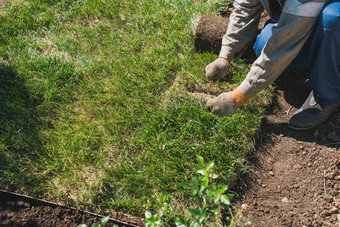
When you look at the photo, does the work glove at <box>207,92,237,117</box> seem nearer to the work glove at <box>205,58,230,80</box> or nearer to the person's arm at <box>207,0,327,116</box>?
the person's arm at <box>207,0,327,116</box>

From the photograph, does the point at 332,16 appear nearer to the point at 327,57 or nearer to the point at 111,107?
the point at 327,57

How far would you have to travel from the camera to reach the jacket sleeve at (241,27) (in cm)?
265

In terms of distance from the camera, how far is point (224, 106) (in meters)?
2.43

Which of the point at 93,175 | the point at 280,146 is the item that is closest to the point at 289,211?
the point at 280,146

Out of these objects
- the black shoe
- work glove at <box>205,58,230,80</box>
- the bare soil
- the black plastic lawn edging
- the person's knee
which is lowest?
the black plastic lawn edging

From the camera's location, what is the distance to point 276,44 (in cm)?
214

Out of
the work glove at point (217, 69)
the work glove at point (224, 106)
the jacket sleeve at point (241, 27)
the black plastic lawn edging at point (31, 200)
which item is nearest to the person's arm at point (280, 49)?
the work glove at point (224, 106)

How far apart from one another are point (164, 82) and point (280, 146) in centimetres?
114

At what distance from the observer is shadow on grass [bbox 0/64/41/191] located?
7.51 feet

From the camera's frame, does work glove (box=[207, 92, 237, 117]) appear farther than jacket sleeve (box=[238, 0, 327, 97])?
Yes

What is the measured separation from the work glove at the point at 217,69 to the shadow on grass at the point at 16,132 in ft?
5.02

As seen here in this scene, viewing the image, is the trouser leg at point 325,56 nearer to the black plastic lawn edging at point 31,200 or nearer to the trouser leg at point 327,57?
the trouser leg at point 327,57

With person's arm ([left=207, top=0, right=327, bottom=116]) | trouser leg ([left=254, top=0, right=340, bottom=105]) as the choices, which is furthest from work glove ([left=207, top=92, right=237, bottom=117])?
trouser leg ([left=254, top=0, right=340, bottom=105])

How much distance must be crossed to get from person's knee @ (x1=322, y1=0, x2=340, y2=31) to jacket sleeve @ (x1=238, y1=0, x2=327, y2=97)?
0.10 m
